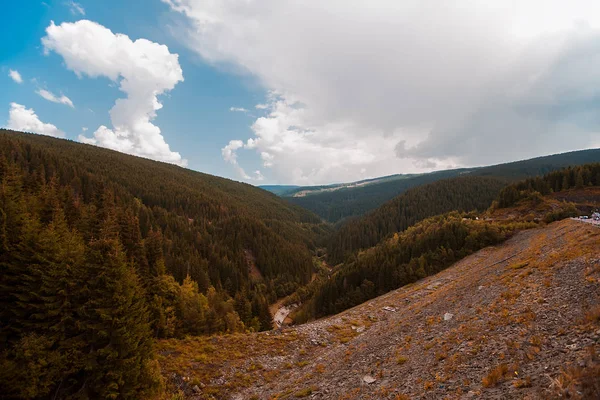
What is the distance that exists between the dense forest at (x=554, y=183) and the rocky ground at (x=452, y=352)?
71695mm

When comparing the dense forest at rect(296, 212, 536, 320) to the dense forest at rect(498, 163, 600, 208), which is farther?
the dense forest at rect(498, 163, 600, 208)

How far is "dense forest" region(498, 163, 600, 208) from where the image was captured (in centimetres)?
8072

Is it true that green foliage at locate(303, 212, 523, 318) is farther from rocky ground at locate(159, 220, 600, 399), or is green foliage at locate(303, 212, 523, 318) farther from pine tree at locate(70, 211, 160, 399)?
pine tree at locate(70, 211, 160, 399)

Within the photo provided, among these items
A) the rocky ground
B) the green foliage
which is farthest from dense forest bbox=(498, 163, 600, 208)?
the rocky ground

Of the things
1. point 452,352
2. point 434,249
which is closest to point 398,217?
point 434,249

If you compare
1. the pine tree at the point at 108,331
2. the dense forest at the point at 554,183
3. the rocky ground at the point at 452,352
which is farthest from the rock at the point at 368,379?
the dense forest at the point at 554,183

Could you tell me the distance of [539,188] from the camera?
86625mm

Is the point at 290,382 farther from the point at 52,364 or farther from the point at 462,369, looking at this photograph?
the point at 52,364

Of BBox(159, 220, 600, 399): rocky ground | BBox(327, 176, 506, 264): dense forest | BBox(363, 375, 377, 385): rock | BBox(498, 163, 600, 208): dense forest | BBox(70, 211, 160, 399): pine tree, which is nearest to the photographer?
BBox(159, 220, 600, 399): rocky ground

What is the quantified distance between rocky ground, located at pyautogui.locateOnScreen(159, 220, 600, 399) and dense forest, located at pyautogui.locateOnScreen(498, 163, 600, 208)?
71.7 metres

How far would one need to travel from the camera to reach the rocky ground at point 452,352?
425 inches

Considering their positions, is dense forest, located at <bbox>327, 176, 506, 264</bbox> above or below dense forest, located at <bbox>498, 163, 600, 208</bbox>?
below

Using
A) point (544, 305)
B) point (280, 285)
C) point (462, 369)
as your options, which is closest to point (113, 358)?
point (462, 369)

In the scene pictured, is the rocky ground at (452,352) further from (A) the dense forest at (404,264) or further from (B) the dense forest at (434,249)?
(B) the dense forest at (434,249)
